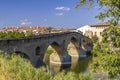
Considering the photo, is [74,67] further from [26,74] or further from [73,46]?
[26,74]

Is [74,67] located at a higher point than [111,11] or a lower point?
lower

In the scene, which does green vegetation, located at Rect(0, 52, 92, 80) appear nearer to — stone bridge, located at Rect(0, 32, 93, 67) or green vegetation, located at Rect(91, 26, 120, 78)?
green vegetation, located at Rect(91, 26, 120, 78)

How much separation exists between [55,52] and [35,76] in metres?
42.6

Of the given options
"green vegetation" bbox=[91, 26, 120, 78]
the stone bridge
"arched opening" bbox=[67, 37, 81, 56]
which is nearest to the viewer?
"green vegetation" bbox=[91, 26, 120, 78]

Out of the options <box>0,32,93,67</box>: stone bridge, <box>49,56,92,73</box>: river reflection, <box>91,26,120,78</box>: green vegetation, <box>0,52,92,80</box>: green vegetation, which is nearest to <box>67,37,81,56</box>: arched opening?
<box>0,32,93,67</box>: stone bridge

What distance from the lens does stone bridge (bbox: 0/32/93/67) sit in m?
31.9

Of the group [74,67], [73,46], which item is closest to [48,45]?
[74,67]

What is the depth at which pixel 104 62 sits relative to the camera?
8.39m

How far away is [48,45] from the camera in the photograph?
140ft

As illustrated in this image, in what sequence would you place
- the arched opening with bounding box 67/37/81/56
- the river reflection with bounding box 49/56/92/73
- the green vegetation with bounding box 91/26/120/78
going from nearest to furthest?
the green vegetation with bounding box 91/26/120/78, the river reflection with bounding box 49/56/92/73, the arched opening with bounding box 67/37/81/56

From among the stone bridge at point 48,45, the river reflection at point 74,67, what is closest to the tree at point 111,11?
the stone bridge at point 48,45

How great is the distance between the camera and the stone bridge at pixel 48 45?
105 ft

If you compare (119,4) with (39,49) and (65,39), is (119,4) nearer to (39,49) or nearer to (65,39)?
(39,49)

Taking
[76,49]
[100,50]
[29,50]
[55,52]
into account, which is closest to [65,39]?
[55,52]
